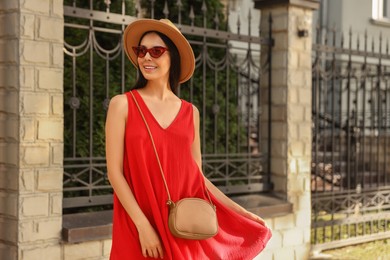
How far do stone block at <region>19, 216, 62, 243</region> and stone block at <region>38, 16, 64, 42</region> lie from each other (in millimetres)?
1266

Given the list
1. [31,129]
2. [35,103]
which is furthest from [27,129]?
[35,103]

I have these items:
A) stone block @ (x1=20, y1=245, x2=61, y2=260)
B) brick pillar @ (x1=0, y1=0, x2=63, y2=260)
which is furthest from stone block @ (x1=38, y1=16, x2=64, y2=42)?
stone block @ (x1=20, y1=245, x2=61, y2=260)

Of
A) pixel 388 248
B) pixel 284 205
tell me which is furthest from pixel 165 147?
pixel 388 248

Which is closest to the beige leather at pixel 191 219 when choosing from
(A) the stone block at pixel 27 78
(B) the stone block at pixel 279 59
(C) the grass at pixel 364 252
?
(A) the stone block at pixel 27 78

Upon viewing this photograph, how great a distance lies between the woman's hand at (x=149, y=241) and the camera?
2.91 meters

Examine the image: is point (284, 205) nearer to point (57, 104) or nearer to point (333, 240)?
point (333, 240)

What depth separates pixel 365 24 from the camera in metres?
17.4

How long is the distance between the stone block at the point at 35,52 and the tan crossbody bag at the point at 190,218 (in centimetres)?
182

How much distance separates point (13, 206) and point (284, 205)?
2.84 meters

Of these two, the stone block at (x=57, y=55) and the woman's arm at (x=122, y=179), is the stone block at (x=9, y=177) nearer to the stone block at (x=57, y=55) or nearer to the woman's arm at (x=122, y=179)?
the stone block at (x=57, y=55)

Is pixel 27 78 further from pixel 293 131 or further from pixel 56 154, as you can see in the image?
pixel 293 131

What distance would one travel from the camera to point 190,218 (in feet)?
9.71

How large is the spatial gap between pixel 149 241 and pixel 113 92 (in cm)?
309

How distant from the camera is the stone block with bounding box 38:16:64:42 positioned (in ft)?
15.3
